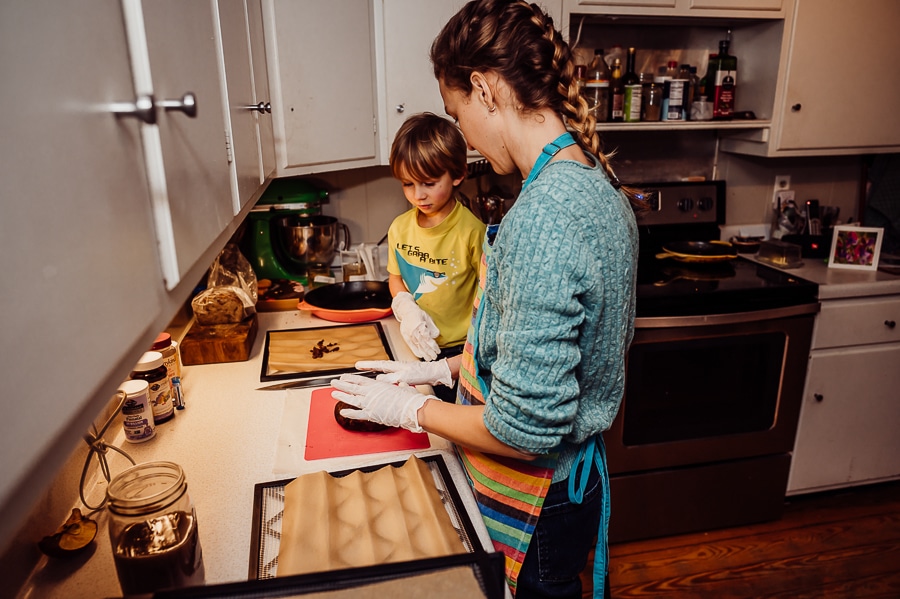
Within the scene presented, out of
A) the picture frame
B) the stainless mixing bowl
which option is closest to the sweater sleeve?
the stainless mixing bowl

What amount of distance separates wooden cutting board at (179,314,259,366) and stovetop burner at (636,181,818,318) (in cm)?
125

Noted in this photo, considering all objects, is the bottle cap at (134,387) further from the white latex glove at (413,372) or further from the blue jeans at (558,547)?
the blue jeans at (558,547)

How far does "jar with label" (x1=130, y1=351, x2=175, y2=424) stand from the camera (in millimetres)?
1182

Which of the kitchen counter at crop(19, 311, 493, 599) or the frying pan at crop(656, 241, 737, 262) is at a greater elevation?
the frying pan at crop(656, 241, 737, 262)

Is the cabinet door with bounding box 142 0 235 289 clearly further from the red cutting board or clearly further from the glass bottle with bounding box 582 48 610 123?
the glass bottle with bounding box 582 48 610 123

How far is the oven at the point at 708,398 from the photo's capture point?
81.4 inches

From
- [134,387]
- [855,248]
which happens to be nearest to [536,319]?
[134,387]

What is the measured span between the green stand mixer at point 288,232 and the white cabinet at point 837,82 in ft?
5.85

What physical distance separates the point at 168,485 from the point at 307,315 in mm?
1230

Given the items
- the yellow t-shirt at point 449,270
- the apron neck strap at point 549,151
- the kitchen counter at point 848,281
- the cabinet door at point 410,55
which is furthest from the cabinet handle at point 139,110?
the kitchen counter at point 848,281

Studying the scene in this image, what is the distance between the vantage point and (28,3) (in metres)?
0.34

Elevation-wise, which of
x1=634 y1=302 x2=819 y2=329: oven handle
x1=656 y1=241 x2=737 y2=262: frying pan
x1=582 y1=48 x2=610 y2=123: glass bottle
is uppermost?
x1=582 y1=48 x2=610 y2=123: glass bottle

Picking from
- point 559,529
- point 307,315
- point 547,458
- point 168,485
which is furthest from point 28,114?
point 307,315

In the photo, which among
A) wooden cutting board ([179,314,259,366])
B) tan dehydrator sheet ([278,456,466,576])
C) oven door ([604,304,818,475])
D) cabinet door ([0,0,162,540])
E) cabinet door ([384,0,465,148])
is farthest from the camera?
oven door ([604,304,818,475])
